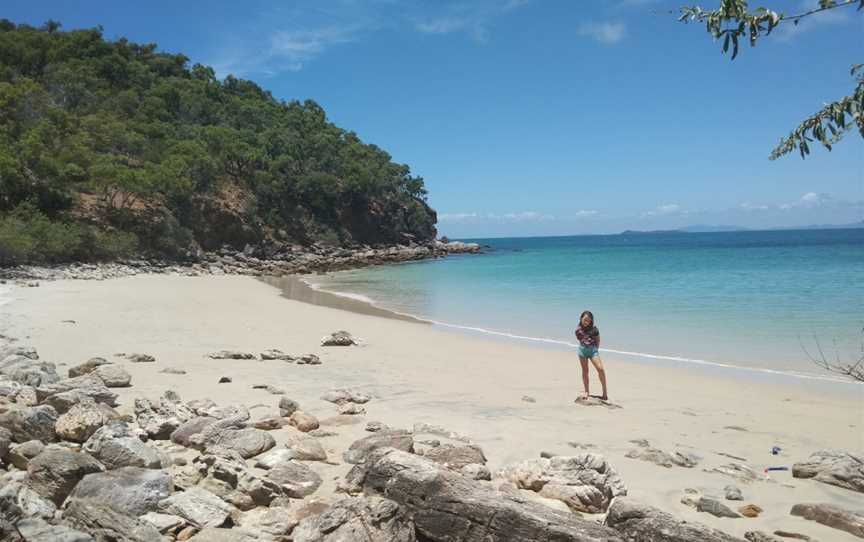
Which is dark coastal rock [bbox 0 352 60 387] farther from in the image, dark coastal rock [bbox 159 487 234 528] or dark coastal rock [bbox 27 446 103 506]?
dark coastal rock [bbox 159 487 234 528]

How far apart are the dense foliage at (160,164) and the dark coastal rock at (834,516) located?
32973mm

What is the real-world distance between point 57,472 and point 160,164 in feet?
152

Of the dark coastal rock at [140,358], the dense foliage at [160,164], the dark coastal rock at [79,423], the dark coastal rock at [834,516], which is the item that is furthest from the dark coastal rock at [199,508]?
the dense foliage at [160,164]

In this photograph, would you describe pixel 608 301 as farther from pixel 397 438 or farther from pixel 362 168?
pixel 362 168

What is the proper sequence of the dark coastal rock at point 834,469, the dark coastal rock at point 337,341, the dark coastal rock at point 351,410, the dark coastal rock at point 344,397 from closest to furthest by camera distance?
the dark coastal rock at point 834,469 → the dark coastal rock at point 351,410 → the dark coastal rock at point 344,397 → the dark coastal rock at point 337,341

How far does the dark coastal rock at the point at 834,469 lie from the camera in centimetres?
550

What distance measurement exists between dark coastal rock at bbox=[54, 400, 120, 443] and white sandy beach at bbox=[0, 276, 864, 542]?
1747 millimetres

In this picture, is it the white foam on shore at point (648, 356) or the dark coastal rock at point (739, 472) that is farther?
the white foam on shore at point (648, 356)

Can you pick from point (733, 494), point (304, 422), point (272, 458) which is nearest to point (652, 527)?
point (733, 494)

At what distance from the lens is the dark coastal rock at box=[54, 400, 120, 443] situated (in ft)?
17.1

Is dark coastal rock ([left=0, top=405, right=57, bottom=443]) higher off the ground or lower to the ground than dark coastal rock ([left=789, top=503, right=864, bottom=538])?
higher

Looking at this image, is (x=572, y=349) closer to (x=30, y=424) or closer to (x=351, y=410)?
(x=351, y=410)

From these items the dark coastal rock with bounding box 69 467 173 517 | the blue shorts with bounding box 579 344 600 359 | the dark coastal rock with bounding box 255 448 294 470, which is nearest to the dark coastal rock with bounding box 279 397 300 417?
the dark coastal rock with bounding box 255 448 294 470

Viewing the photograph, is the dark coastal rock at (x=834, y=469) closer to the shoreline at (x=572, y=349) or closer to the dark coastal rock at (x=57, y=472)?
the shoreline at (x=572, y=349)
